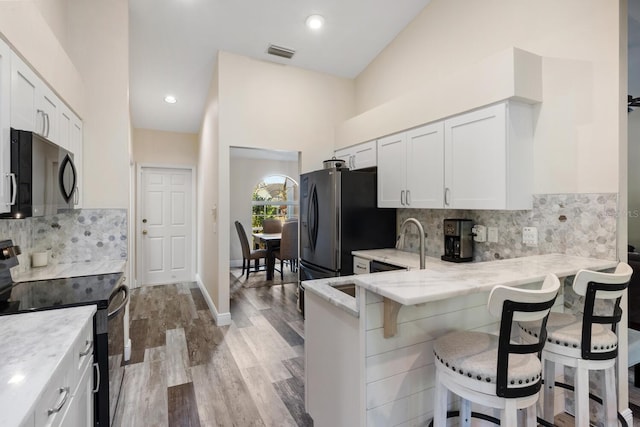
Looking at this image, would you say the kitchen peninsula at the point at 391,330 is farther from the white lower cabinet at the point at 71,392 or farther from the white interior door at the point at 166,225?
the white interior door at the point at 166,225

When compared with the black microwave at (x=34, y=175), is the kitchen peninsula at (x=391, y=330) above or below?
below

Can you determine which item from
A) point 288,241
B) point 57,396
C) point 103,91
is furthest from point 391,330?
point 288,241

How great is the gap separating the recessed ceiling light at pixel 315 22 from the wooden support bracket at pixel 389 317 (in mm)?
3002

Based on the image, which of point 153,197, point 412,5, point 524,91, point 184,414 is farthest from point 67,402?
point 153,197

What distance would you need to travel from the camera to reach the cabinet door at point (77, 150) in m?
2.33

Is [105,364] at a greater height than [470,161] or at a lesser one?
lesser

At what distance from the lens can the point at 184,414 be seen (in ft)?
6.83

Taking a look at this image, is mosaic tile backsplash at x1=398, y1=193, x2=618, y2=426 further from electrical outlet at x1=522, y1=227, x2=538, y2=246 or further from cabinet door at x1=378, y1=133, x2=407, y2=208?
cabinet door at x1=378, y1=133, x2=407, y2=208

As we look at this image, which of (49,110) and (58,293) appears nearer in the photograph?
(58,293)

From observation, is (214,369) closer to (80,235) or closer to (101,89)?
(80,235)

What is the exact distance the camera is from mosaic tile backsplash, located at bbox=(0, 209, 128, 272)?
8.02 feet

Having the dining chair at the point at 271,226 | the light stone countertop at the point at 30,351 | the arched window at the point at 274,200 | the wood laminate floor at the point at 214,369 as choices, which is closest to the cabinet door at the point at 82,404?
the light stone countertop at the point at 30,351

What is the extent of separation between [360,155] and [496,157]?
1728 mm

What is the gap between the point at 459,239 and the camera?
106 inches
